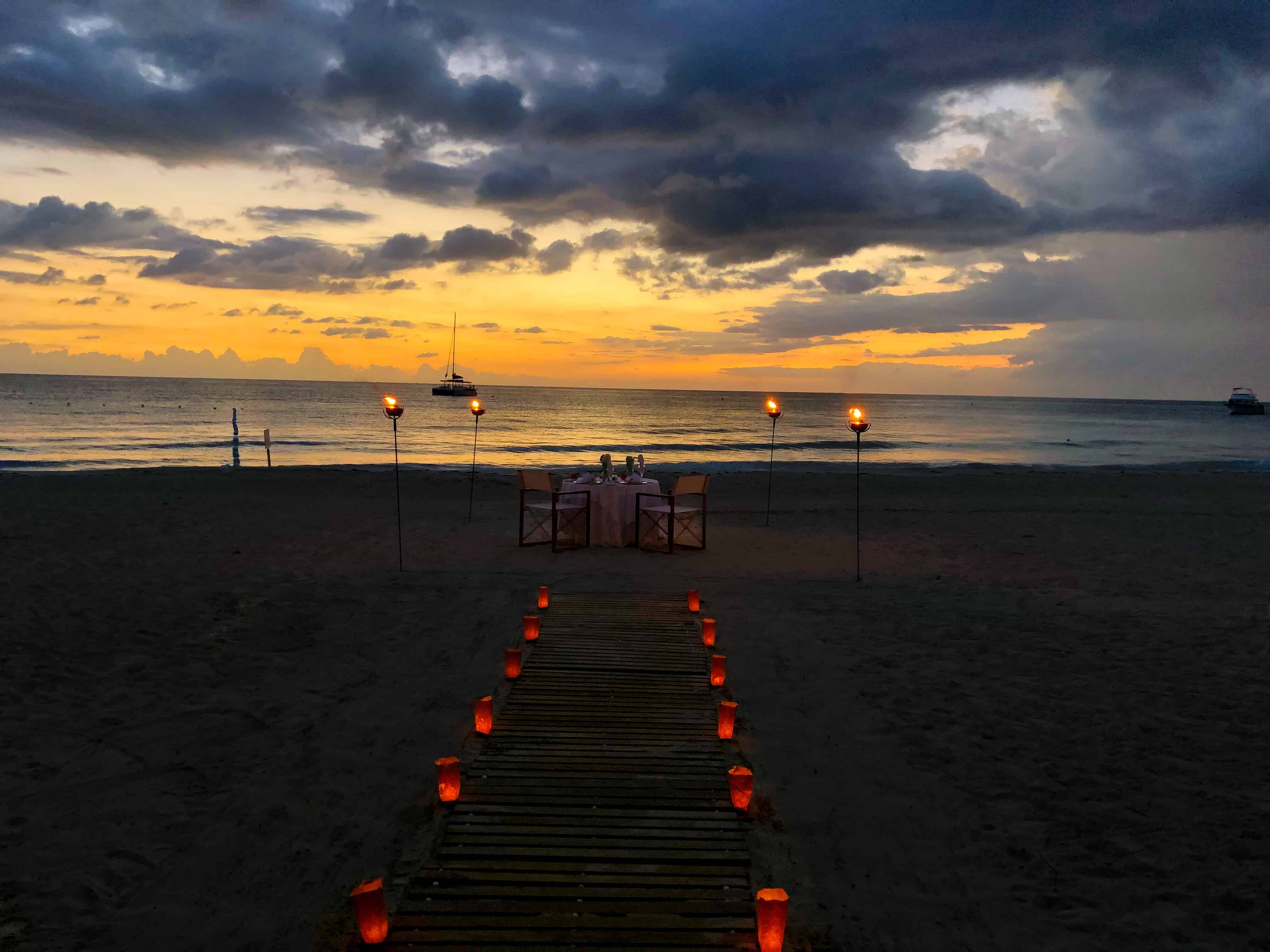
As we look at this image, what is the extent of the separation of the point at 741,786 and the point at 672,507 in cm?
710

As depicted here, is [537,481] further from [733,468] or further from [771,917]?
[733,468]

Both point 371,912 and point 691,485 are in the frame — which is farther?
point 691,485

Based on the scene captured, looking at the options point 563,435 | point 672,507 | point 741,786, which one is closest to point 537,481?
point 672,507

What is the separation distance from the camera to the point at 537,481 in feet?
38.9

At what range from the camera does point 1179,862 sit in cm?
384

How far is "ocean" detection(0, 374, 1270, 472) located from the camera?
108 feet

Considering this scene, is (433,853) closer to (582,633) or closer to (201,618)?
(582,633)

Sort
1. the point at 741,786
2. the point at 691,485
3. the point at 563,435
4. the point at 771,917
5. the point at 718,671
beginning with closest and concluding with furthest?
the point at 771,917 < the point at 741,786 < the point at 718,671 < the point at 691,485 < the point at 563,435

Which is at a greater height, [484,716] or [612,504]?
[612,504]

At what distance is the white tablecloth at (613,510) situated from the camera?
1140 cm

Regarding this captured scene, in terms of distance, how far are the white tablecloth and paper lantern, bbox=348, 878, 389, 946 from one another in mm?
8402

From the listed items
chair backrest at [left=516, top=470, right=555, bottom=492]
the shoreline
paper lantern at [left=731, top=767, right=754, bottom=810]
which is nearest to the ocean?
the shoreline

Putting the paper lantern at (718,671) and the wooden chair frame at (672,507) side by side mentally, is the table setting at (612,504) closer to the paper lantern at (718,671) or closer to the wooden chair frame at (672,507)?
the wooden chair frame at (672,507)

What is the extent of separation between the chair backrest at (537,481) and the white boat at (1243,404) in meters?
109
